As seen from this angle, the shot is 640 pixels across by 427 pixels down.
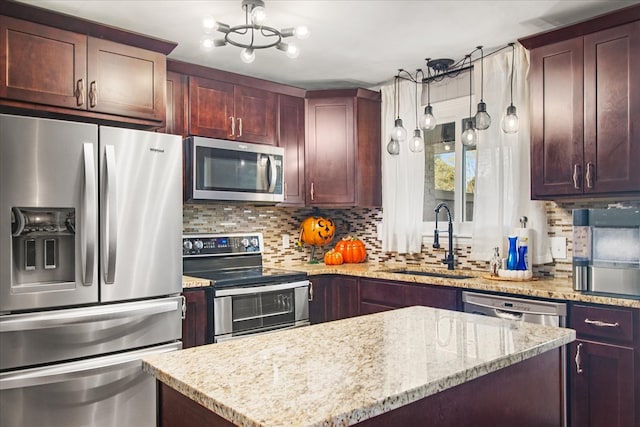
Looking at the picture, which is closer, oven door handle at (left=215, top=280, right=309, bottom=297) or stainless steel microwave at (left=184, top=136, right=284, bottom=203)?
oven door handle at (left=215, top=280, right=309, bottom=297)

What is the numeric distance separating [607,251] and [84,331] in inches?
101

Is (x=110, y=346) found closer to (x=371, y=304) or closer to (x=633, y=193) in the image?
(x=371, y=304)

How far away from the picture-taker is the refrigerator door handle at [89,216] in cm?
232

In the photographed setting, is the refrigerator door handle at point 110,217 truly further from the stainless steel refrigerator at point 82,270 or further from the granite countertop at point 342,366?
the granite countertop at point 342,366

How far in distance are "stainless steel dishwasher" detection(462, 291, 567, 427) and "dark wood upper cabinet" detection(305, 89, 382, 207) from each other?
1.36 metres

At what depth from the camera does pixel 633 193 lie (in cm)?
249

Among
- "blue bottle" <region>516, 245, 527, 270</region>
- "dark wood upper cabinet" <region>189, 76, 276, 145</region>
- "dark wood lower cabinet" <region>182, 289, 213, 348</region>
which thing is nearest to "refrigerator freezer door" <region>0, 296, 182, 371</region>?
"dark wood lower cabinet" <region>182, 289, 213, 348</region>

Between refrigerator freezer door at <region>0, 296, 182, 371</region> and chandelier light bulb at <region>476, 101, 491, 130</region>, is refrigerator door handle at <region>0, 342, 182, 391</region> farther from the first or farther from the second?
chandelier light bulb at <region>476, 101, 491, 130</region>

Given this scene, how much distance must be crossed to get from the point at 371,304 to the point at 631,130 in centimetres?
185

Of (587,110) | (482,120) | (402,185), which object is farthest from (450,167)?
(587,110)

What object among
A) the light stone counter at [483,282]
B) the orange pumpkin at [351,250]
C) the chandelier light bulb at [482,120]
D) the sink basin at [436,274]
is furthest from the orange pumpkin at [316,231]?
the chandelier light bulb at [482,120]

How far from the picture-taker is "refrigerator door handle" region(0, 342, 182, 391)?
2148mm

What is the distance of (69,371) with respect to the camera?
2.27 m

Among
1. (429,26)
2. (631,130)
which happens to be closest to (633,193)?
(631,130)
